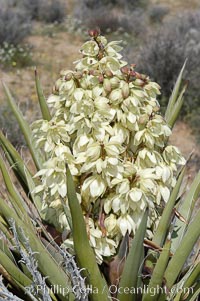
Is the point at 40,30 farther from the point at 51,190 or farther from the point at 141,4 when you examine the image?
the point at 51,190

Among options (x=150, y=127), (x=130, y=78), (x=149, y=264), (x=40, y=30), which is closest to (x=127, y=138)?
(x=150, y=127)

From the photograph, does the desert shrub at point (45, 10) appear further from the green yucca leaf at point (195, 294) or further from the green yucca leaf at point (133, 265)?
the green yucca leaf at point (133, 265)

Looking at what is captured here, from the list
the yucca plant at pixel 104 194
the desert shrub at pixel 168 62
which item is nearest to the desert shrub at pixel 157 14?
the desert shrub at pixel 168 62

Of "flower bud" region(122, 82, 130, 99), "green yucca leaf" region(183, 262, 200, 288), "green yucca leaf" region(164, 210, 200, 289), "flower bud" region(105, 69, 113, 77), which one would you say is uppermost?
"flower bud" region(105, 69, 113, 77)

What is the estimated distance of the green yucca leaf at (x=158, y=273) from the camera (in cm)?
158

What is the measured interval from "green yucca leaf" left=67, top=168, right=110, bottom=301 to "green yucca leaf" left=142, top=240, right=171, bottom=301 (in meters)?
0.14

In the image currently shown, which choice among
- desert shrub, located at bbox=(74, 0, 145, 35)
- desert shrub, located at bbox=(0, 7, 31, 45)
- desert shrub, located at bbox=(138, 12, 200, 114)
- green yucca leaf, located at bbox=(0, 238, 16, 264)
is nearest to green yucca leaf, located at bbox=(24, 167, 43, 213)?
green yucca leaf, located at bbox=(0, 238, 16, 264)

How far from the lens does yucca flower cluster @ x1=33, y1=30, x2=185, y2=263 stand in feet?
5.05

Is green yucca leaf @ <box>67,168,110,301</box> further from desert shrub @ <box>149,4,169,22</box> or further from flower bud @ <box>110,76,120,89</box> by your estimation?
desert shrub @ <box>149,4,169,22</box>

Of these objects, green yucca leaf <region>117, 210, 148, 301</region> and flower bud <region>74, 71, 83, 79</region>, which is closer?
green yucca leaf <region>117, 210, 148, 301</region>

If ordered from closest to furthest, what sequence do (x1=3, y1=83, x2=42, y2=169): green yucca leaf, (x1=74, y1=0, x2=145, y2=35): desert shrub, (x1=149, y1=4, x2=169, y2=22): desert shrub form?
(x1=3, y1=83, x2=42, y2=169): green yucca leaf, (x1=74, y1=0, x2=145, y2=35): desert shrub, (x1=149, y1=4, x2=169, y2=22): desert shrub

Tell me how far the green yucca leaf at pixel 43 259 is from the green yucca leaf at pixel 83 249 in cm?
11

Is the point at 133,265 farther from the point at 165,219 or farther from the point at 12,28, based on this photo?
the point at 12,28

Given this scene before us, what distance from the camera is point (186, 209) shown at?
1966 millimetres
